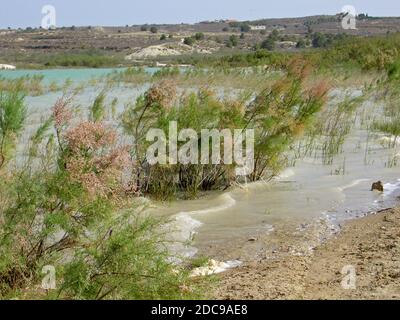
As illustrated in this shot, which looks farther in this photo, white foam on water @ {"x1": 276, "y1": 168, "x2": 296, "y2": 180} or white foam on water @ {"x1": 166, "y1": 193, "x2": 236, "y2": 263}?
white foam on water @ {"x1": 276, "y1": 168, "x2": 296, "y2": 180}

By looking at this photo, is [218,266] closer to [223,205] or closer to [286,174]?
[223,205]

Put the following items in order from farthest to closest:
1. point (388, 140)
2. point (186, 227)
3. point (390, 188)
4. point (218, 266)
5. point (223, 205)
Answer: point (388, 140) → point (390, 188) → point (223, 205) → point (186, 227) → point (218, 266)

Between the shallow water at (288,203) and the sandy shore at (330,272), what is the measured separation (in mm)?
861

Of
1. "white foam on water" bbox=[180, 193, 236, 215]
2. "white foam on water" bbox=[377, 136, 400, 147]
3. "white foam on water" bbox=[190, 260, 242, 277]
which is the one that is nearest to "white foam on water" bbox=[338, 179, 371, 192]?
"white foam on water" bbox=[180, 193, 236, 215]

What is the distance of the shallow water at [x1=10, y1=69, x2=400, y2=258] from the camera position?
26.1 feet

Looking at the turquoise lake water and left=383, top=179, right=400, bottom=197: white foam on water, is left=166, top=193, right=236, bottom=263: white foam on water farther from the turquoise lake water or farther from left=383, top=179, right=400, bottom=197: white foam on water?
the turquoise lake water

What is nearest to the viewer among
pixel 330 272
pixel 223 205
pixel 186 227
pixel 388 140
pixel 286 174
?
pixel 330 272

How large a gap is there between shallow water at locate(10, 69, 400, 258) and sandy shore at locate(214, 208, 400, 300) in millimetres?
861

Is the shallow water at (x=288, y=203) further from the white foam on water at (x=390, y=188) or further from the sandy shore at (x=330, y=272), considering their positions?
the sandy shore at (x=330, y=272)

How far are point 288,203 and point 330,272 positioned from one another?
3477 millimetres

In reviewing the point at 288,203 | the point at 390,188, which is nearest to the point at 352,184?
the point at 390,188

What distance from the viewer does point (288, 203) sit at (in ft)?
30.8

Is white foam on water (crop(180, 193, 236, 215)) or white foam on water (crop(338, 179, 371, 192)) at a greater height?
white foam on water (crop(180, 193, 236, 215))

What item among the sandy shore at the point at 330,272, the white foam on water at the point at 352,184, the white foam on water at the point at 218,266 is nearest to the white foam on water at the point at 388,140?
the white foam on water at the point at 352,184
